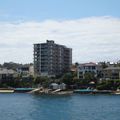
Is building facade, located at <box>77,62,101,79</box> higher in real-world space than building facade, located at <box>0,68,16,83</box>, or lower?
higher

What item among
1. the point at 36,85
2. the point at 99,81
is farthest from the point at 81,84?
the point at 36,85

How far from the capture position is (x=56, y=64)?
11719cm

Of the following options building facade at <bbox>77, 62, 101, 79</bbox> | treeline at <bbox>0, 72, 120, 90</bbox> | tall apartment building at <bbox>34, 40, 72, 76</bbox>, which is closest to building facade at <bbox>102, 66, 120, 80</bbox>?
building facade at <bbox>77, 62, 101, 79</bbox>

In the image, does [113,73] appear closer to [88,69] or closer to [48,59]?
[88,69]

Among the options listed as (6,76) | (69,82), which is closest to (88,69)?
(69,82)

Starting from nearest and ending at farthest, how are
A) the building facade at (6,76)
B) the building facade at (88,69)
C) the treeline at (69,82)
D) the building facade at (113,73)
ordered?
1. the treeline at (69,82)
2. the building facade at (113,73)
3. the building facade at (88,69)
4. the building facade at (6,76)

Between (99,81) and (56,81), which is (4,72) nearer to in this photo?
(56,81)

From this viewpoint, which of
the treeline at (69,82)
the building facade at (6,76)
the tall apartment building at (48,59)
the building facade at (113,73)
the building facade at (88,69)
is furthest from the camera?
the building facade at (6,76)

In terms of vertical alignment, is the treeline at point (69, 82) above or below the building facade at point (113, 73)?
below

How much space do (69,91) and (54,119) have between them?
5695 cm

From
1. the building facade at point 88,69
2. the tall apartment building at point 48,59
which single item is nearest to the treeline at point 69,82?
the building facade at point 88,69

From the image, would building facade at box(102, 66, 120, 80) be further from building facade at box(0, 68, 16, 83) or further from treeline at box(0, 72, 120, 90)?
building facade at box(0, 68, 16, 83)

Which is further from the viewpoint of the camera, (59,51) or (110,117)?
(59,51)

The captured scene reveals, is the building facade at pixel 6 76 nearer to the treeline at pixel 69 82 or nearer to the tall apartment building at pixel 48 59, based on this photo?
the treeline at pixel 69 82
